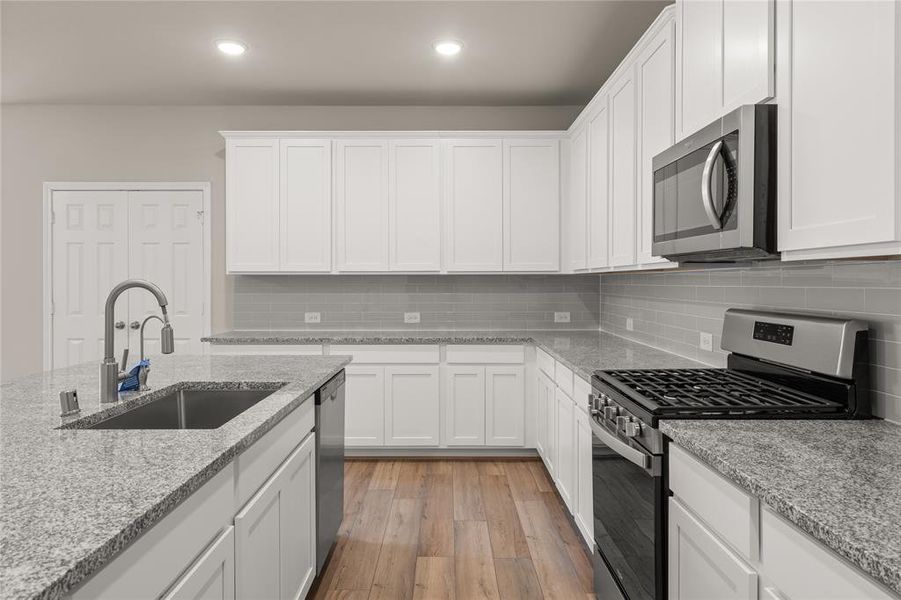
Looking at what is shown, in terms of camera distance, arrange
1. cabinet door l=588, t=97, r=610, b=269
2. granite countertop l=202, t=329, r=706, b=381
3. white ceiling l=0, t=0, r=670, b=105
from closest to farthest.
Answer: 1. granite countertop l=202, t=329, r=706, b=381
2. white ceiling l=0, t=0, r=670, b=105
3. cabinet door l=588, t=97, r=610, b=269

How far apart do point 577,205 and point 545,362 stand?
1.14 metres

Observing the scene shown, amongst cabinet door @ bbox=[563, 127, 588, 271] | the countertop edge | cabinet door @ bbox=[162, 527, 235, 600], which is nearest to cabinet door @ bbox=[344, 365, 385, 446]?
cabinet door @ bbox=[563, 127, 588, 271]

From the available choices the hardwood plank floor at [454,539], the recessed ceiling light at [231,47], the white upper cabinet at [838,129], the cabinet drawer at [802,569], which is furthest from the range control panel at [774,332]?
the recessed ceiling light at [231,47]

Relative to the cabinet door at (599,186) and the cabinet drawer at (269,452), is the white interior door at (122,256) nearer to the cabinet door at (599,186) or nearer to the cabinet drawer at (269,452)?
the cabinet drawer at (269,452)

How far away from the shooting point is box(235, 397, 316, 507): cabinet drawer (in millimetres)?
1408

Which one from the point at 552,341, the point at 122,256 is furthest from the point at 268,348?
the point at 552,341

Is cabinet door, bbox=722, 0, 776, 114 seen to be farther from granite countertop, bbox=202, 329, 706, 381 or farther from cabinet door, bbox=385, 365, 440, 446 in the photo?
cabinet door, bbox=385, 365, 440, 446

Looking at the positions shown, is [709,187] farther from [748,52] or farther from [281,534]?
[281,534]

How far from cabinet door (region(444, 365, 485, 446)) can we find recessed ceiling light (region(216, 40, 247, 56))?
2494 mm

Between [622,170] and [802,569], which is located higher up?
[622,170]

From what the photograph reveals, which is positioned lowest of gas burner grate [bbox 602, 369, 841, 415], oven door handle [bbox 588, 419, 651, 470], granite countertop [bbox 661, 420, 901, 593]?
oven door handle [bbox 588, 419, 651, 470]

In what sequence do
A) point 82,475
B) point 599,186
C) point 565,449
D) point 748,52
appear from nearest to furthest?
point 82,475 < point 748,52 < point 565,449 < point 599,186

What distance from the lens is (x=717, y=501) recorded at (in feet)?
4.05

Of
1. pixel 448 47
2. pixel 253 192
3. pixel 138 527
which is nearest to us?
pixel 138 527
